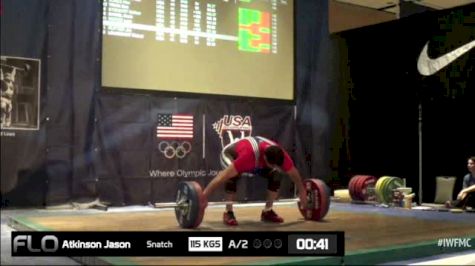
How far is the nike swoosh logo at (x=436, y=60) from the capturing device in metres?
8.19

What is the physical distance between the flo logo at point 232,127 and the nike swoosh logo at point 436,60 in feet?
9.41

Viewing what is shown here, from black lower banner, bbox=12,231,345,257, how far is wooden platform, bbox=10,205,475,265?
144 mm

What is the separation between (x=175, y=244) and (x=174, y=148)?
4047 millimetres

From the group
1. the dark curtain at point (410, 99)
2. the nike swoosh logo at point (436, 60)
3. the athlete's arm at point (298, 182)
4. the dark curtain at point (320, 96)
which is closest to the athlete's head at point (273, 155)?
the athlete's arm at point (298, 182)

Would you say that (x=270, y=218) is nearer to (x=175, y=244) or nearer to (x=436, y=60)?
(x=175, y=244)

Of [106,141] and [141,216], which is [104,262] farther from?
[106,141]

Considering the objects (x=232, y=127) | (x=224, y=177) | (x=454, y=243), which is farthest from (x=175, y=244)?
(x=232, y=127)

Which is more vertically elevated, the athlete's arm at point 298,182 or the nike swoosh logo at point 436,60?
the nike swoosh logo at point 436,60

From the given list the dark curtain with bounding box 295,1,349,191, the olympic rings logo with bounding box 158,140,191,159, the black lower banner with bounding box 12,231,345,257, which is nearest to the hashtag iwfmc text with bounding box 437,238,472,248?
the black lower banner with bounding box 12,231,345,257

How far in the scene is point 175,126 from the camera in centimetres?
784

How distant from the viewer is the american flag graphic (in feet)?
25.4

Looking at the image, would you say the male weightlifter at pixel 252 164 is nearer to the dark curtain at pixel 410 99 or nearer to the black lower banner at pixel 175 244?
the black lower banner at pixel 175 244

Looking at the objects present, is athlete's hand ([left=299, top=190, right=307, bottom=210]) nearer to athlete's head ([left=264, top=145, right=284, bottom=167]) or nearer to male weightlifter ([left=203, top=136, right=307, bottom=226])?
male weightlifter ([left=203, top=136, right=307, bottom=226])

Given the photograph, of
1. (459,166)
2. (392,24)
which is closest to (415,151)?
(459,166)
